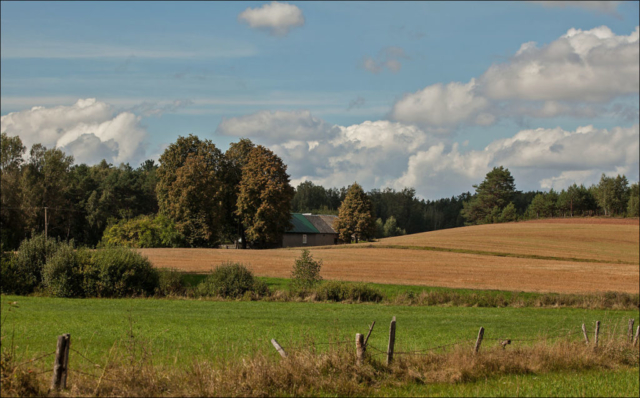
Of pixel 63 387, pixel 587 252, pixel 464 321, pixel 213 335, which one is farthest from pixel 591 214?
pixel 63 387

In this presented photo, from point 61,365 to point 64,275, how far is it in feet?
103

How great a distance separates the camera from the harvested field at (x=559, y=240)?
2478 inches

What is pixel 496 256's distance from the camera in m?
60.4

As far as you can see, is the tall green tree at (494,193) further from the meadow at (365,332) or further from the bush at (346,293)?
the bush at (346,293)

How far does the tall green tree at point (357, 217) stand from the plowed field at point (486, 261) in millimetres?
13601

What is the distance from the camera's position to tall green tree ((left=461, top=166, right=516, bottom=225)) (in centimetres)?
11919

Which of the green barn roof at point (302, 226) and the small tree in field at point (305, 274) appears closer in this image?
the small tree in field at point (305, 274)

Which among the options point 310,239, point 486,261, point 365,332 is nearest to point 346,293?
point 365,332

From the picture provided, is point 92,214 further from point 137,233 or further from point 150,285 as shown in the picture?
point 150,285

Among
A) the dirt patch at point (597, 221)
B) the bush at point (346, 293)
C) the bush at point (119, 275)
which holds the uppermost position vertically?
the dirt patch at point (597, 221)

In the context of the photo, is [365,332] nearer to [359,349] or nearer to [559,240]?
[359,349]

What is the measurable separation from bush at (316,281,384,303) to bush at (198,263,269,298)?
154 inches

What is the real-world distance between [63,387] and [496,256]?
185 ft

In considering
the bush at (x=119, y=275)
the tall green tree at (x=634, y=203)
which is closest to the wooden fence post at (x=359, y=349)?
the bush at (x=119, y=275)
